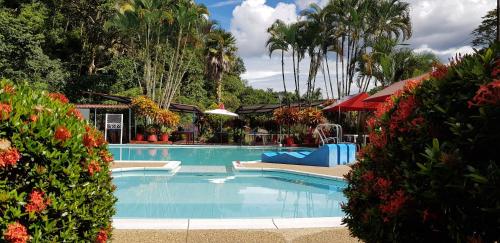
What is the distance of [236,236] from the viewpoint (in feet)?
14.5

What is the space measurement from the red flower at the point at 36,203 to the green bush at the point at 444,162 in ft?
6.01

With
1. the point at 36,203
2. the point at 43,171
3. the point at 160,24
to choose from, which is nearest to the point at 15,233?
the point at 36,203

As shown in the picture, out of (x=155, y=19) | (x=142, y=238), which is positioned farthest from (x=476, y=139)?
(x=155, y=19)

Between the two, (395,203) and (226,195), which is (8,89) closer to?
(395,203)

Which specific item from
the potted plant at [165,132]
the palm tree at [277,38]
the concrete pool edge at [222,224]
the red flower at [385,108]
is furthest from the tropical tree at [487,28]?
the red flower at [385,108]

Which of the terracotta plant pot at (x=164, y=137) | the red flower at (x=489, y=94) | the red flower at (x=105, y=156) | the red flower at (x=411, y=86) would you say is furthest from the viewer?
the terracotta plant pot at (x=164, y=137)

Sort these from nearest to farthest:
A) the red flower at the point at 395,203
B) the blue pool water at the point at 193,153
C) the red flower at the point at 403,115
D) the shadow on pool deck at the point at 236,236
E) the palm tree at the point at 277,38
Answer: the red flower at the point at 395,203, the red flower at the point at 403,115, the shadow on pool deck at the point at 236,236, the blue pool water at the point at 193,153, the palm tree at the point at 277,38

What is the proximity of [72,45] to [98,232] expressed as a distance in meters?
29.0

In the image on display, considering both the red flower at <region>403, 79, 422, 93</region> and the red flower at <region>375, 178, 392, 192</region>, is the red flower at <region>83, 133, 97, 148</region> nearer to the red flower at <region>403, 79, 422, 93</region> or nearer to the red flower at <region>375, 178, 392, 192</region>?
the red flower at <region>375, 178, 392, 192</region>

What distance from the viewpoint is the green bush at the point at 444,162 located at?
151 cm

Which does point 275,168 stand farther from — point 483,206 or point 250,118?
point 250,118

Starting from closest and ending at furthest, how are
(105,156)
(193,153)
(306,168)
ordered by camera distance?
(105,156) → (306,168) → (193,153)

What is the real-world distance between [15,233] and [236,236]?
2.52m

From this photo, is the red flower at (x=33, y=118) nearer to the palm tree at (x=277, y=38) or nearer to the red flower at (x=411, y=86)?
the red flower at (x=411, y=86)
